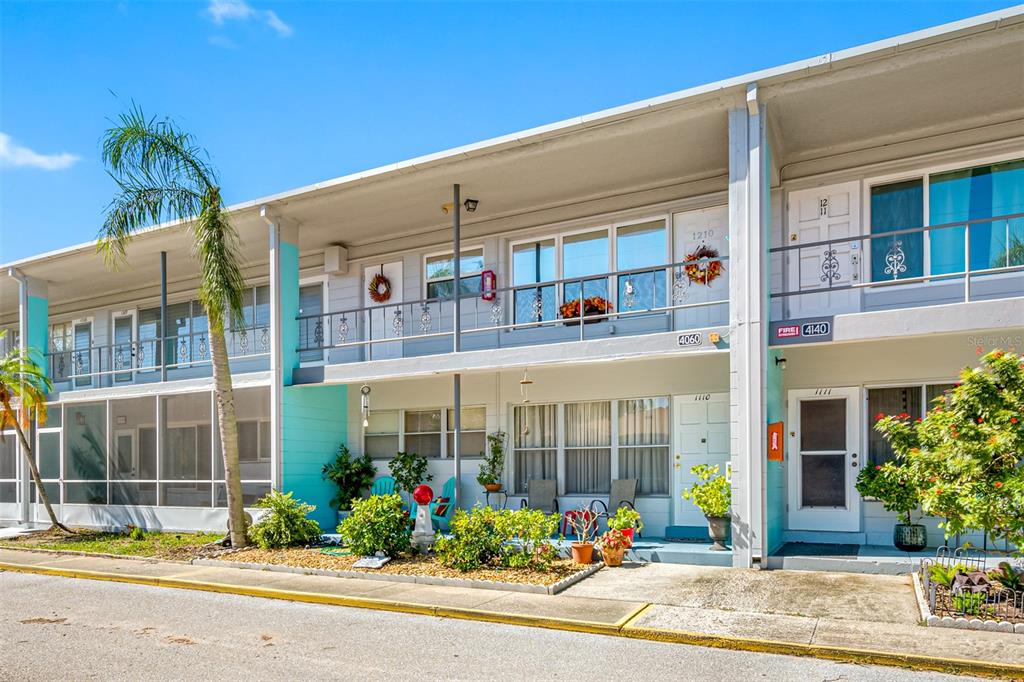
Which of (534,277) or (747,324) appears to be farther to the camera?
(534,277)

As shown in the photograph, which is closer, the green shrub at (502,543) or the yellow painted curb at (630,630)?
the yellow painted curb at (630,630)

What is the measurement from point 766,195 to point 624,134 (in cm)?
204

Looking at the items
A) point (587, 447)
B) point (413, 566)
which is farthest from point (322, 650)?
point (587, 447)

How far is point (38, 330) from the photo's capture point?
734 inches

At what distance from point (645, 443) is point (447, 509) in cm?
363

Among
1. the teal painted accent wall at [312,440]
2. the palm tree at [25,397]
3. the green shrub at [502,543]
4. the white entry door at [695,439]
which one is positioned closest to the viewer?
the green shrub at [502,543]

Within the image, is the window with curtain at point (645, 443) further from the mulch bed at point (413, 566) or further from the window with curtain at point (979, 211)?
the window with curtain at point (979, 211)

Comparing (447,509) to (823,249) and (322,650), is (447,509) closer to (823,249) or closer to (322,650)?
(322,650)

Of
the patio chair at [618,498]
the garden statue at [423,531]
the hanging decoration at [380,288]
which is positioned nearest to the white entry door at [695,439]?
the patio chair at [618,498]

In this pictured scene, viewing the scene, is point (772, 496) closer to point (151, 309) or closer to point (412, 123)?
point (412, 123)

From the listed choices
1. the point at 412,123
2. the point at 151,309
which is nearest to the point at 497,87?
the point at 412,123

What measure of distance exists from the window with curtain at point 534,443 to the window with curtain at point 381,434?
2.65 meters

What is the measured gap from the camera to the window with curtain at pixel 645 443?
1303 cm

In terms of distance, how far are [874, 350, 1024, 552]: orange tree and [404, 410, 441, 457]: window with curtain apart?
896 cm
